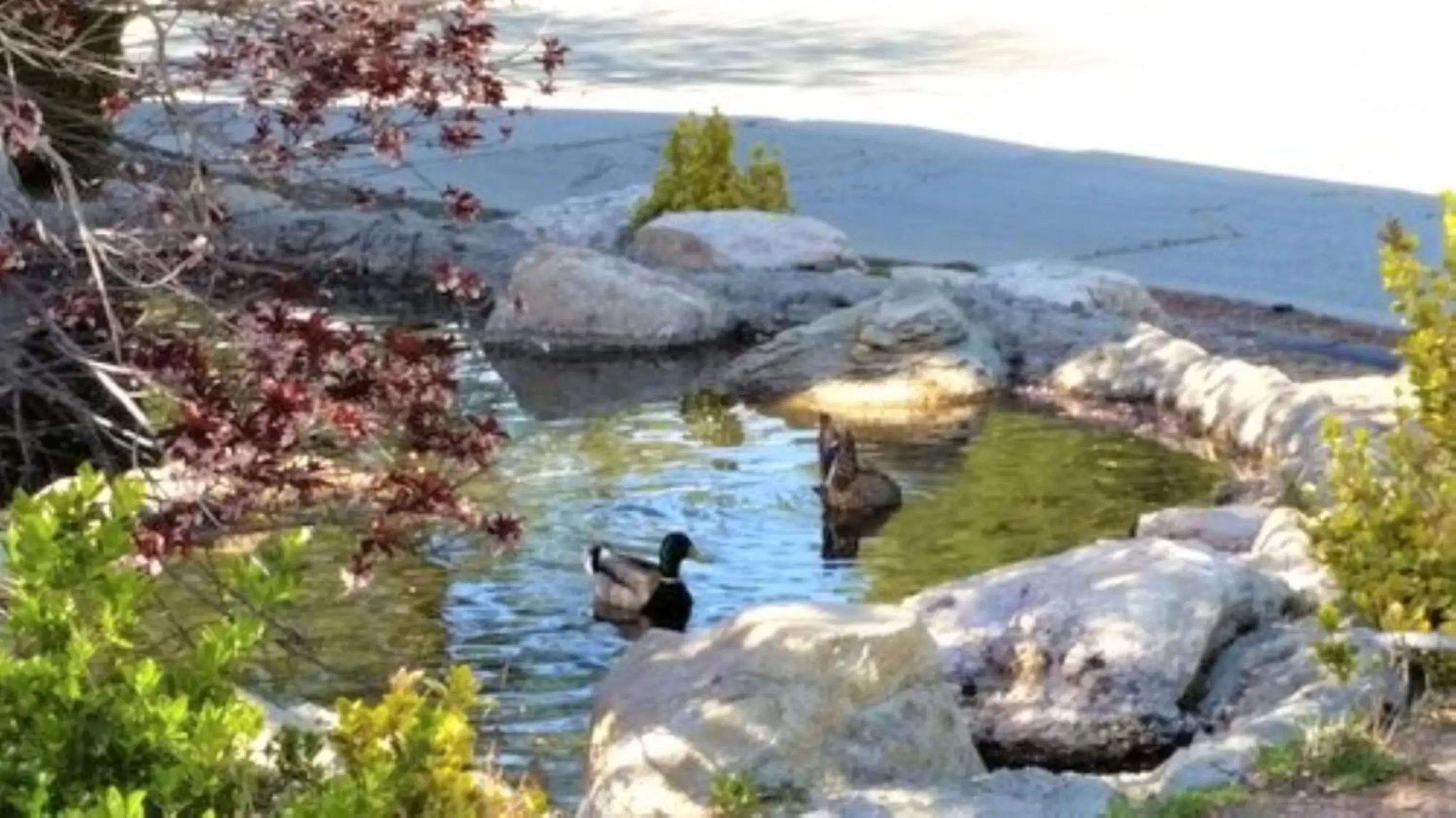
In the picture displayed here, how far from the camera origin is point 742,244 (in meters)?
13.1

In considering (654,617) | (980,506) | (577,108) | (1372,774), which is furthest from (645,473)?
(577,108)

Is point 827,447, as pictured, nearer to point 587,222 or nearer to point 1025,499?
point 1025,499

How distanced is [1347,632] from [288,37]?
2788 millimetres

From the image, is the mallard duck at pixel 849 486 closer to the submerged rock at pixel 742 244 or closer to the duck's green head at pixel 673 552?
the duck's green head at pixel 673 552

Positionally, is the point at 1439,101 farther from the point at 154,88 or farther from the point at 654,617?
the point at 154,88

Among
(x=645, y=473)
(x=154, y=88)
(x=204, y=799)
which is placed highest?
(x=154, y=88)

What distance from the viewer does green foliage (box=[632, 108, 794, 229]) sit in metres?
13.8

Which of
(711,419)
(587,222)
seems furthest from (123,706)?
(587,222)

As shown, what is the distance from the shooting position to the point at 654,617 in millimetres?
8164

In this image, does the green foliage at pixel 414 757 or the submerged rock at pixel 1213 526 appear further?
the submerged rock at pixel 1213 526

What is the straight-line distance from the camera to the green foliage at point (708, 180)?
13828 millimetres

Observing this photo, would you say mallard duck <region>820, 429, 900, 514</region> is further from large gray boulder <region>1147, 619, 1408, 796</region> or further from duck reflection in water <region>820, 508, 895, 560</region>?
large gray boulder <region>1147, 619, 1408, 796</region>

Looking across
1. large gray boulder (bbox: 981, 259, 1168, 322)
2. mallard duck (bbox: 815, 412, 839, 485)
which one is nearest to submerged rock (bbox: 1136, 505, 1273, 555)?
mallard duck (bbox: 815, 412, 839, 485)

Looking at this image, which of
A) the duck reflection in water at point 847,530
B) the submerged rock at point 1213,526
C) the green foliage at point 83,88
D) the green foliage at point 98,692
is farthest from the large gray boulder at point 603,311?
the green foliage at point 98,692
